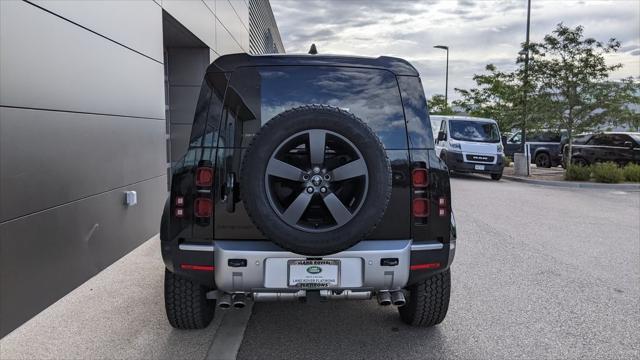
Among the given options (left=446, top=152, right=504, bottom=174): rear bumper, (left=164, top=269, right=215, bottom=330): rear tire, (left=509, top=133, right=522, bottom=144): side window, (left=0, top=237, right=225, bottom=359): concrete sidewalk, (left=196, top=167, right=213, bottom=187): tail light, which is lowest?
(left=0, top=237, right=225, bottom=359): concrete sidewalk

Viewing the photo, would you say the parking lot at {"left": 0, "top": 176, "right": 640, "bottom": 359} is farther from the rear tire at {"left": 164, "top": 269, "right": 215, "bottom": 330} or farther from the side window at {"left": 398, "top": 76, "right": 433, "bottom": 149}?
the side window at {"left": 398, "top": 76, "right": 433, "bottom": 149}

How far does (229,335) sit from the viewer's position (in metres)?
3.83

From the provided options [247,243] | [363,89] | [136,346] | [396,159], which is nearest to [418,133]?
[396,159]

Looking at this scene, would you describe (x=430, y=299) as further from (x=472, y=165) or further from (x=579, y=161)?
(x=579, y=161)

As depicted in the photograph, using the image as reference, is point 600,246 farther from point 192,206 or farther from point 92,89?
point 92,89

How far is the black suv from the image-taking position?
3008 mm

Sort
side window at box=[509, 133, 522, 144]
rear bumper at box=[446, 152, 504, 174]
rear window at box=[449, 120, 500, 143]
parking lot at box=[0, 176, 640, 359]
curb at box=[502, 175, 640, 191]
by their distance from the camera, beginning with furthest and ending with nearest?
side window at box=[509, 133, 522, 144] < rear window at box=[449, 120, 500, 143] < rear bumper at box=[446, 152, 504, 174] < curb at box=[502, 175, 640, 191] < parking lot at box=[0, 176, 640, 359]

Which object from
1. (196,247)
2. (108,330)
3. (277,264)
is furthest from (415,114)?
(108,330)

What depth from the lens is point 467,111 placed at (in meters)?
32.9

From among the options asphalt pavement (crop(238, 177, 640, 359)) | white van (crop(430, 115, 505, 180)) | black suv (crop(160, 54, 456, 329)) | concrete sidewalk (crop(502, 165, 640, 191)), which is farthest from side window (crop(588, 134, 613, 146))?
black suv (crop(160, 54, 456, 329))

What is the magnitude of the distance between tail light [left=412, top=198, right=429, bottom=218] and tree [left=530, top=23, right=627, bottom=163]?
619 inches

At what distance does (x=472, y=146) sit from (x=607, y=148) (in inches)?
218

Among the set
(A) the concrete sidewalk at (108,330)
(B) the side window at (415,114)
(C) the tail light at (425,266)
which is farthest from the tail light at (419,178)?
(A) the concrete sidewalk at (108,330)

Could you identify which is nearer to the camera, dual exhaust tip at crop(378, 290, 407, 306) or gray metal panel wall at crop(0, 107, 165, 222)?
dual exhaust tip at crop(378, 290, 407, 306)
